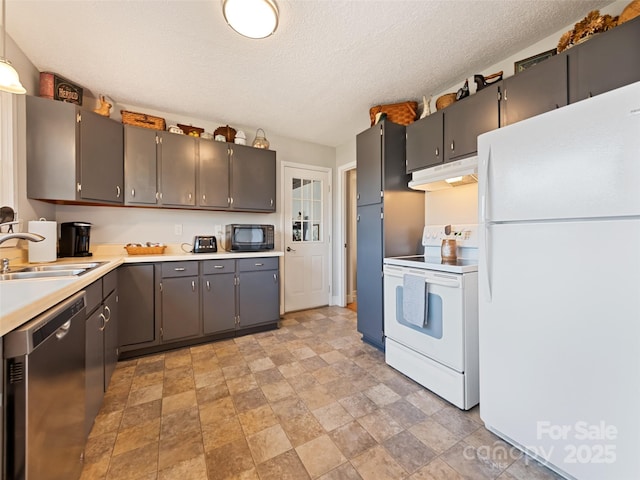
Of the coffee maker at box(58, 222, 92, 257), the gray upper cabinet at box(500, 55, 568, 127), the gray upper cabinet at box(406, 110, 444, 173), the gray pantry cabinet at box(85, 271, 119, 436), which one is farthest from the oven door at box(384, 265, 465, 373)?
the coffee maker at box(58, 222, 92, 257)

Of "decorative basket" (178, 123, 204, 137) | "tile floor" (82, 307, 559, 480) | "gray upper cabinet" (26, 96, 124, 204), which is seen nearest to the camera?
"tile floor" (82, 307, 559, 480)

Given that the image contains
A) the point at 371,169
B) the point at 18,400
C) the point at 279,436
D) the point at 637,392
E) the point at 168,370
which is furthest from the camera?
the point at 371,169

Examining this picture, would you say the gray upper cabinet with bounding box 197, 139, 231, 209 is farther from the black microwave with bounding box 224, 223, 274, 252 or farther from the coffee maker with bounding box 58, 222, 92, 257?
the coffee maker with bounding box 58, 222, 92, 257

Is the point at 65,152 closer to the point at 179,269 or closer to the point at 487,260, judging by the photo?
the point at 179,269

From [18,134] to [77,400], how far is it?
220 centimetres

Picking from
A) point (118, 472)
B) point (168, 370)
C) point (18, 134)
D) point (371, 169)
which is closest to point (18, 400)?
point (118, 472)

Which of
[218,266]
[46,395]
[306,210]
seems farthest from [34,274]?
[306,210]

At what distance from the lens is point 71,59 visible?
210 cm

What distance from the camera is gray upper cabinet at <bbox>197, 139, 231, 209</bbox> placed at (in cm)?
296

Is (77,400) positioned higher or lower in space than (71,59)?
lower

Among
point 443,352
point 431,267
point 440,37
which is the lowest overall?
point 443,352

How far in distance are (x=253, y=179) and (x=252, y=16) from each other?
1848mm

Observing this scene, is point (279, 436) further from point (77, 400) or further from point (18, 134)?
point (18, 134)

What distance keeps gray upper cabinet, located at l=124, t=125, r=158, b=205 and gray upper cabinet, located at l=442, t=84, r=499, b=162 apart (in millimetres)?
2861
